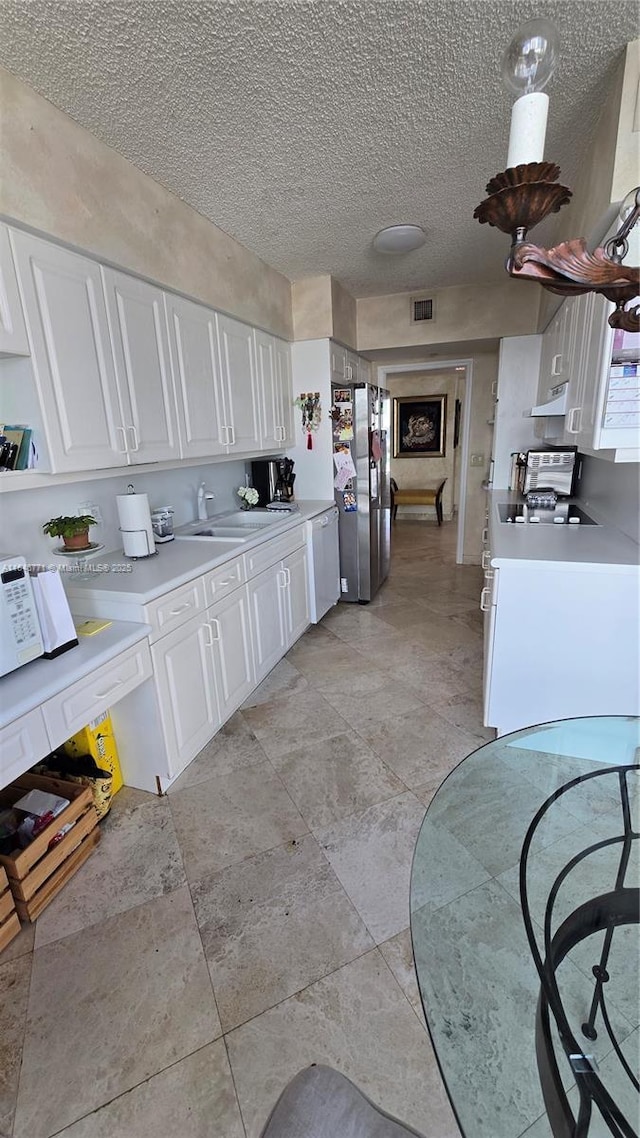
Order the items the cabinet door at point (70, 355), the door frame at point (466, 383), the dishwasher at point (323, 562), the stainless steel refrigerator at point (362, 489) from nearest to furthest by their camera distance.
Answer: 1. the cabinet door at point (70, 355)
2. the dishwasher at point (323, 562)
3. the stainless steel refrigerator at point (362, 489)
4. the door frame at point (466, 383)

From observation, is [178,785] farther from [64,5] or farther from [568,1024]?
[64,5]

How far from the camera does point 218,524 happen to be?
3.13m

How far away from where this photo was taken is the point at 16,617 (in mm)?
1388

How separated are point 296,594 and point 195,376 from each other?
4.92 ft

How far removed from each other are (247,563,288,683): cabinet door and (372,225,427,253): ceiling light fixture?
208 centimetres

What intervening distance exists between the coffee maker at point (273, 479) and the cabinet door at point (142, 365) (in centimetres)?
130

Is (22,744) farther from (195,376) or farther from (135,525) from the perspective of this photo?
(195,376)

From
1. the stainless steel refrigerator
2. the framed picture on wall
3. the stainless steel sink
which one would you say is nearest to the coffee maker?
the stainless steel sink

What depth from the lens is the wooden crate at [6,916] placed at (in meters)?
1.41

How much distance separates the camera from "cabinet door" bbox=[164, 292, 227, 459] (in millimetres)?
2346

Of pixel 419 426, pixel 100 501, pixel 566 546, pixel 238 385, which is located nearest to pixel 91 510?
pixel 100 501

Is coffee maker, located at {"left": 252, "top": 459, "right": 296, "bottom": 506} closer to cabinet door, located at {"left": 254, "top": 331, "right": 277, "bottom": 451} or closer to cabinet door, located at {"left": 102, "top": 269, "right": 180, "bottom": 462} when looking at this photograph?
cabinet door, located at {"left": 254, "top": 331, "right": 277, "bottom": 451}

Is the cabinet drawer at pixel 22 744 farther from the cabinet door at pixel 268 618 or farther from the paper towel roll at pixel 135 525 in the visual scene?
the cabinet door at pixel 268 618

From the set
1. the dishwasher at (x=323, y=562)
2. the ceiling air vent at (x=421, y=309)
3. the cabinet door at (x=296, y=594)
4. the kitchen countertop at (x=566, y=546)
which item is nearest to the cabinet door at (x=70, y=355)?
the cabinet door at (x=296, y=594)
